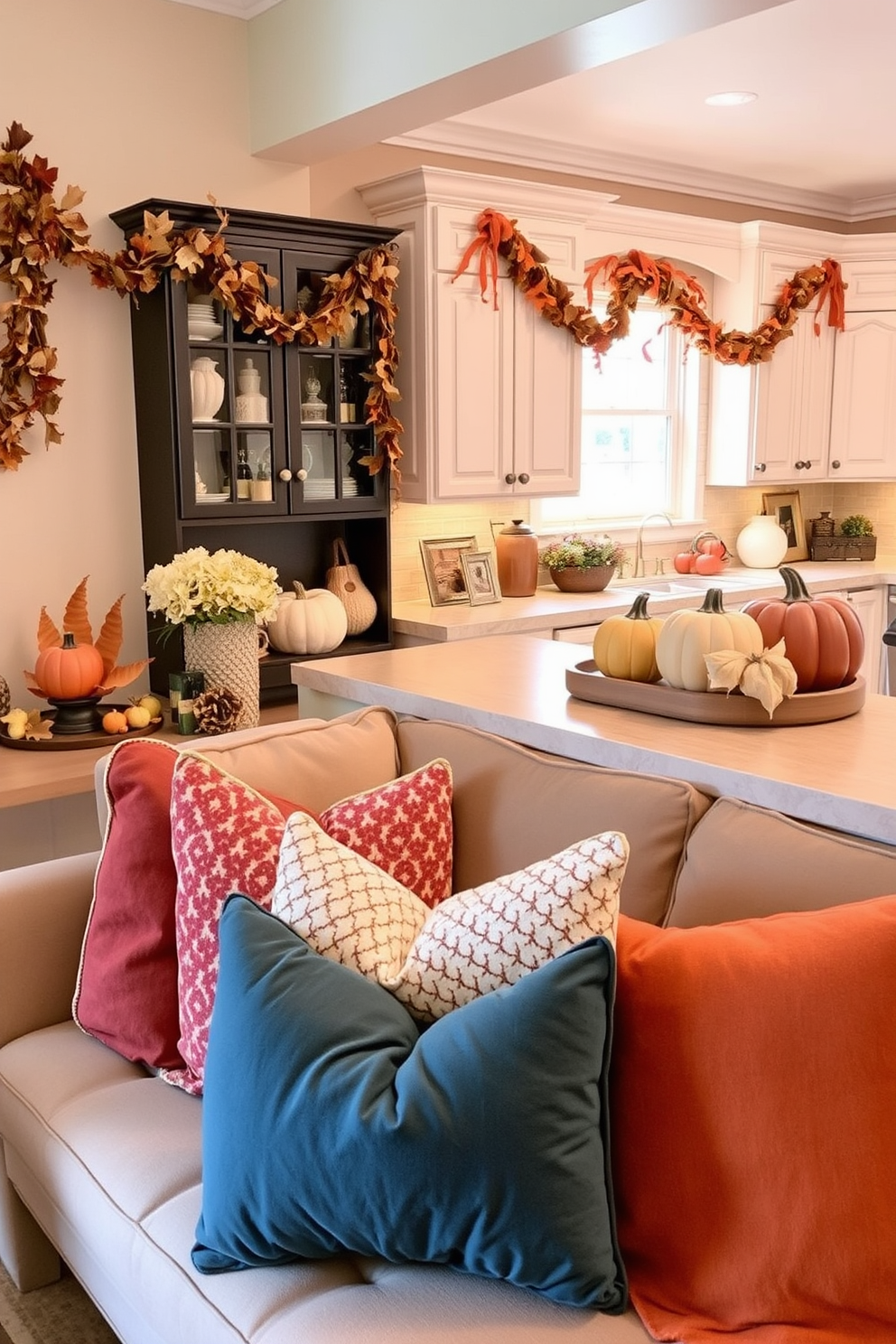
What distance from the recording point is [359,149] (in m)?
4.12

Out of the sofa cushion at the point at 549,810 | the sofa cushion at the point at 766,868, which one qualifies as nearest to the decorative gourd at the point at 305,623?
the sofa cushion at the point at 549,810

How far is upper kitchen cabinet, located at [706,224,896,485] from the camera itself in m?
5.31

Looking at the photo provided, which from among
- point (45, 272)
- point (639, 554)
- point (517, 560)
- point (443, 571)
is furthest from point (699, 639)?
point (639, 554)

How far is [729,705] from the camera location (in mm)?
1941

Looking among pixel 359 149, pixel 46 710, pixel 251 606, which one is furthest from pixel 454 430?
pixel 46 710

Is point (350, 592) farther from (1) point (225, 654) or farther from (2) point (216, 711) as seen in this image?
(2) point (216, 711)

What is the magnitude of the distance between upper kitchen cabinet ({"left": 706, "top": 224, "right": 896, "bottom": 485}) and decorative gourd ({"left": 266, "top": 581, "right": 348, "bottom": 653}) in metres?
2.44

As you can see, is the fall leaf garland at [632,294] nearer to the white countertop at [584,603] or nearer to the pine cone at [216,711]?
the white countertop at [584,603]

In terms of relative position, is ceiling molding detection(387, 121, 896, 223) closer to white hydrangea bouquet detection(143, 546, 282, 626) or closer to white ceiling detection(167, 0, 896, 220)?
white ceiling detection(167, 0, 896, 220)

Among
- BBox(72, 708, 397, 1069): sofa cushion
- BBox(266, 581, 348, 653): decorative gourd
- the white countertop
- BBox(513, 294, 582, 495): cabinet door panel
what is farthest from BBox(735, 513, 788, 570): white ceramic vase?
BBox(72, 708, 397, 1069): sofa cushion

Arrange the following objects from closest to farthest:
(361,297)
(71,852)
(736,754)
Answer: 1. (736,754)
2. (71,852)
3. (361,297)

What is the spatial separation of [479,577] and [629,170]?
1968 millimetres

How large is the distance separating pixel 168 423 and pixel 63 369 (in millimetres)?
341

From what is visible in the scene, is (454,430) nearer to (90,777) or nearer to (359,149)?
(359,149)
